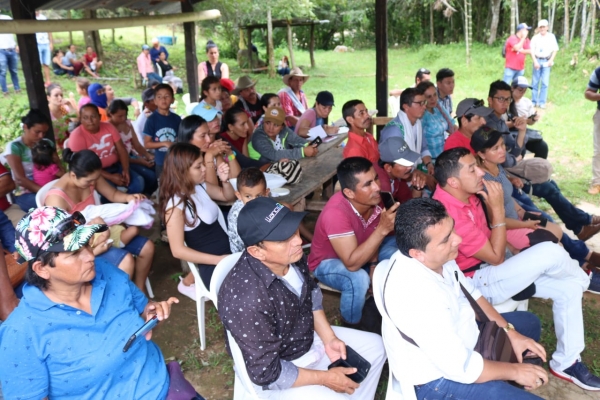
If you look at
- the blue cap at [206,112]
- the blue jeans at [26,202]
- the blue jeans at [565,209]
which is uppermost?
the blue cap at [206,112]

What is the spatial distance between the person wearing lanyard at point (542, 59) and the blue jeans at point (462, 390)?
9603mm

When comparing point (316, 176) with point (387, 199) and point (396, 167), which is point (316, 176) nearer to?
point (396, 167)

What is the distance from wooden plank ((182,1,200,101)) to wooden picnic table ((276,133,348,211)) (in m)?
2.94

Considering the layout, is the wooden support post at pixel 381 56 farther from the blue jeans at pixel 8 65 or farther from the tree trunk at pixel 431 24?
the tree trunk at pixel 431 24

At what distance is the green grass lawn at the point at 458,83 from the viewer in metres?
6.46

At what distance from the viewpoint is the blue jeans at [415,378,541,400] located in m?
2.08

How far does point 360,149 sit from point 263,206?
2546 millimetres

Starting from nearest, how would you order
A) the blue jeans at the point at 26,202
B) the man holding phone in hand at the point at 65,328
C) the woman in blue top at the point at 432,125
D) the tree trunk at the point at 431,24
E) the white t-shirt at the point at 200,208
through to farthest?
the man holding phone in hand at the point at 65,328 < the white t-shirt at the point at 200,208 < the blue jeans at the point at 26,202 < the woman in blue top at the point at 432,125 < the tree trunk at the point at 431,24

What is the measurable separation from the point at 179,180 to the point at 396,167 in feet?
5.86

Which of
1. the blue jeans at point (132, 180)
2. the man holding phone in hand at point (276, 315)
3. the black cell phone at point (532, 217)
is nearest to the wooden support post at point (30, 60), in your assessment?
the blue jeans at point (132, 180)

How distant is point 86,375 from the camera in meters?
1.94

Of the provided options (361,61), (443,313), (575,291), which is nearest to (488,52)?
(361,61)

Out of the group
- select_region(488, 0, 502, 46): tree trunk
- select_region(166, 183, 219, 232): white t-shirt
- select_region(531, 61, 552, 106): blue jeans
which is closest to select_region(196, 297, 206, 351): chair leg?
select_region(166, 183, 219, 232): white t-shirt

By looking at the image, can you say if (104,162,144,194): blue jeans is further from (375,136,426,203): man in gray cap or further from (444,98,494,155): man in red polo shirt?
(444,98,494,155): man in red polo shirt
